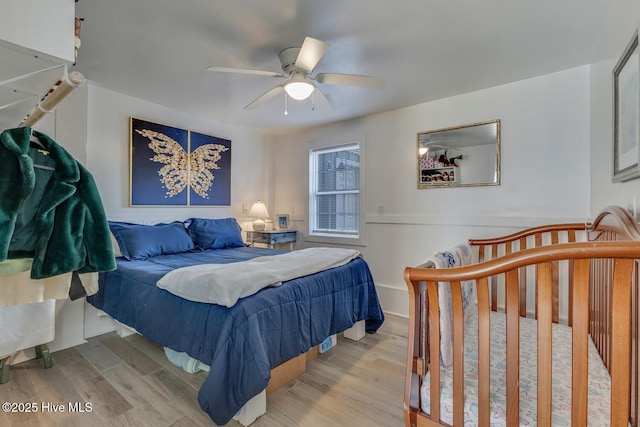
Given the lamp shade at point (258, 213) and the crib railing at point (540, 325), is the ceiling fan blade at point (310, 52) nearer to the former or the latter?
the crib railing at point (540, 325)

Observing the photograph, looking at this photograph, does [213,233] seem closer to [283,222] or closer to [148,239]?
[148,239]

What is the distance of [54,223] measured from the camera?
89 centimetres

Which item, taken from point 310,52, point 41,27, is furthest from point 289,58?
point 41,27

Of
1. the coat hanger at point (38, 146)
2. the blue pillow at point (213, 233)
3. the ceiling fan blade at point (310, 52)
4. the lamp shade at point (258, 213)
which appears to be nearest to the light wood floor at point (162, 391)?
the blue pillow at point (213, 233)

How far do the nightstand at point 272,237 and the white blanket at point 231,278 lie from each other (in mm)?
1644

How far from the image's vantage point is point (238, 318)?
152 cm

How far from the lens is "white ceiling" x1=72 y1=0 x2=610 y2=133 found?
1.66 meters

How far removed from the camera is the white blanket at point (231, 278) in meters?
1.60

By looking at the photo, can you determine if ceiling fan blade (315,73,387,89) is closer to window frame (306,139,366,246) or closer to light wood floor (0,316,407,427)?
window frame (306,139,366,246)

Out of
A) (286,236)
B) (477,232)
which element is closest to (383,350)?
(477,232)

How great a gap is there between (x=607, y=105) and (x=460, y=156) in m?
1.17

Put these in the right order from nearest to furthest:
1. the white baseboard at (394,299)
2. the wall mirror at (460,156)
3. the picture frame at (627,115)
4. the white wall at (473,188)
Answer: the picture frame at (627,115), the white wall at (473,188), the wall mirror at (460,156), the white baseboard at (394,299)

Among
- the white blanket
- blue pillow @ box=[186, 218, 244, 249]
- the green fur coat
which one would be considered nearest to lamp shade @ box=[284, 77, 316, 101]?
the white blanket

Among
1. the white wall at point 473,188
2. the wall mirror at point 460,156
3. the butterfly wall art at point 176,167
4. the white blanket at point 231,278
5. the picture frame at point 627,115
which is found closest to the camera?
the picture frame at point 627,115
